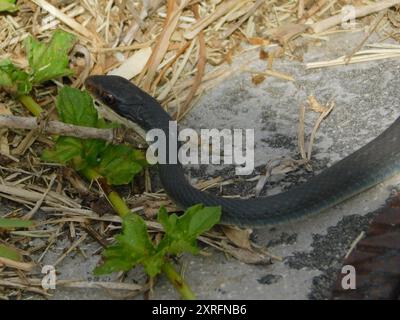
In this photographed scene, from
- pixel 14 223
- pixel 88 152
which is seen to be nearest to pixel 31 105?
pixel 88 152

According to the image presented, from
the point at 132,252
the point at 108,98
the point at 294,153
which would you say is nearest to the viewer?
the point at 132,252

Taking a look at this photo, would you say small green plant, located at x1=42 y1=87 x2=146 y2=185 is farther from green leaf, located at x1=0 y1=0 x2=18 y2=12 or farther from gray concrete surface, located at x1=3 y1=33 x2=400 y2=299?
green leaf, located at x1=0 y1=0 x2=18 y2=12

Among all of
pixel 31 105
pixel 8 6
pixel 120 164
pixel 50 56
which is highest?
pixel 8 6

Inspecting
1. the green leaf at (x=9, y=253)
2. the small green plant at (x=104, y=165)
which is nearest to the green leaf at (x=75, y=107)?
the small green plant at (x=104, y=165)

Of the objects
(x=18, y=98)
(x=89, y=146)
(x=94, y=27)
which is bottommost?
(x=89, y=146)

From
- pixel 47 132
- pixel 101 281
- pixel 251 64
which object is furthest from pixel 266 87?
pixel 101 281

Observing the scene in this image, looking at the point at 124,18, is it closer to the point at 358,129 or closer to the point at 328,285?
the point at 358,129

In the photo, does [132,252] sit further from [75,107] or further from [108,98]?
[108,98]
